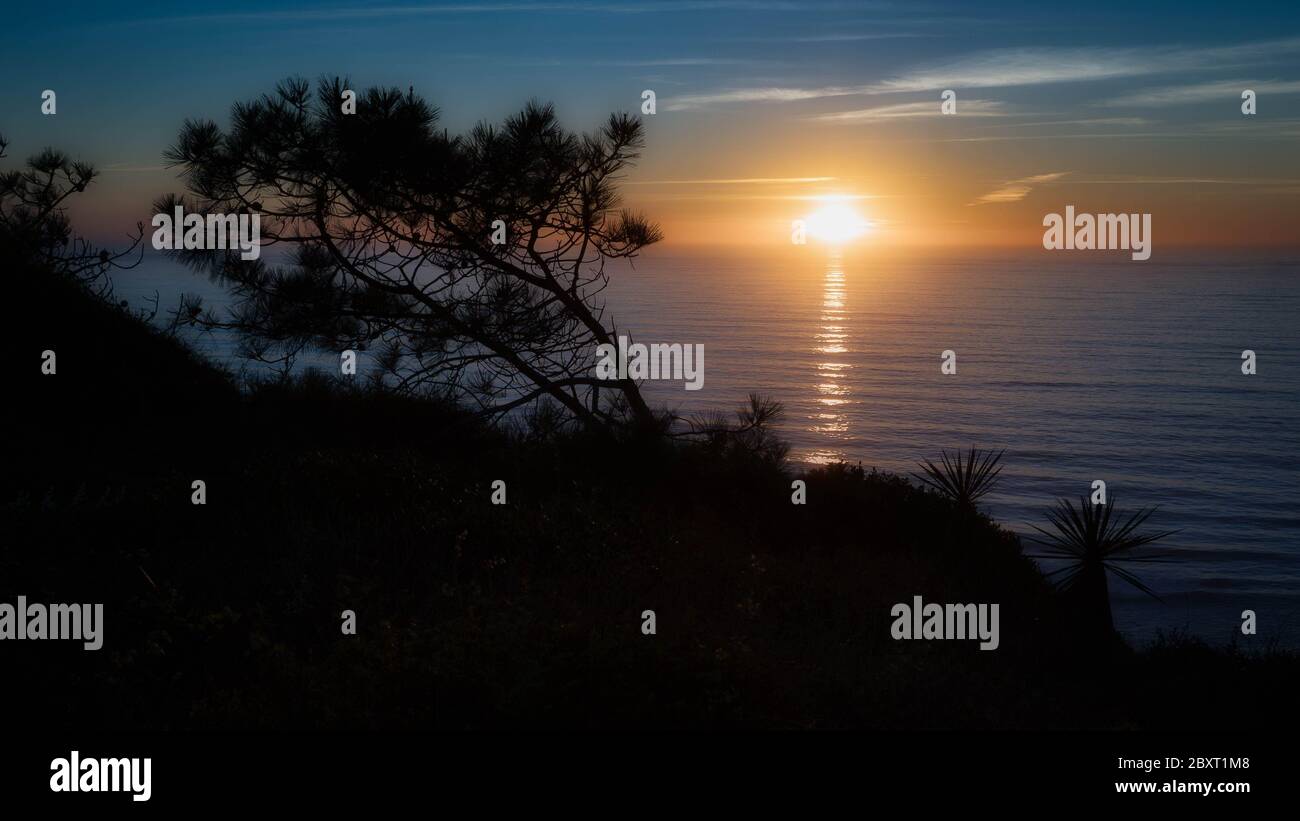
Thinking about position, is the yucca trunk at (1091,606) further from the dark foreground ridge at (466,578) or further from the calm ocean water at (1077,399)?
the calm ocean water at (1077,399)

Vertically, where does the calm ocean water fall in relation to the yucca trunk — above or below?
above

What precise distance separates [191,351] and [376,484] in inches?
260

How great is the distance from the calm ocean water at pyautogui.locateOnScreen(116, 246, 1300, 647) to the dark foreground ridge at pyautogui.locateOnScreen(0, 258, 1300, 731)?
260 centimetres

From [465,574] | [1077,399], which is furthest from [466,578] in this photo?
[1077,399]

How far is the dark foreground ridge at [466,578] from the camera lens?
5.31 metres

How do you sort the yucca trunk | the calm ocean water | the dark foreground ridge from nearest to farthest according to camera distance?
the dark foreground ridge < the yucca trunk < the calm ocean water

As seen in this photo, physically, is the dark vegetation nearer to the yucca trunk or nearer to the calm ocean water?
the yucca trunk

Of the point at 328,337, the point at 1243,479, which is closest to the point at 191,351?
the point at 328,337

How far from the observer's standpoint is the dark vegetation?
5.33 metres

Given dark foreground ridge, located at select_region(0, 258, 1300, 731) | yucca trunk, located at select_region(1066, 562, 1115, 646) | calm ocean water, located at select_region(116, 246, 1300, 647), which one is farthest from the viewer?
calm ocean water, located at select_region(116, 246, 1300, 647)

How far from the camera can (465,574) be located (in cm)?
810

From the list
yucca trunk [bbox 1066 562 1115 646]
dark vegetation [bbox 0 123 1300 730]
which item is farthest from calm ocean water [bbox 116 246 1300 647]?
yucca trunk [bbox 1066 562 1115 646]
